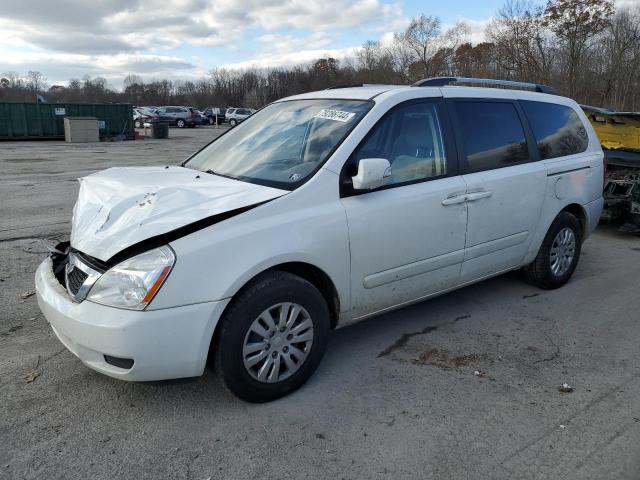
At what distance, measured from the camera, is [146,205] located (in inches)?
120

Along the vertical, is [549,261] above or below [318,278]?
below

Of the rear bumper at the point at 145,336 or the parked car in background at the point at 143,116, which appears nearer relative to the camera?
the rear bumper at the point at 145,336

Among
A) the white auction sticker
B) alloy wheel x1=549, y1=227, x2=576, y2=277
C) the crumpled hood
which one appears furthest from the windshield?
alloy wheel x1=549, y1=227, x2=576, y2=277

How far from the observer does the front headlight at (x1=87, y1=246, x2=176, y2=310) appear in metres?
2.60

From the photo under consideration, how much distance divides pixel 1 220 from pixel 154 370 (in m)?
6.24

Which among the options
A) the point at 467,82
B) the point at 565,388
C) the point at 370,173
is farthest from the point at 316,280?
the point at 467,82

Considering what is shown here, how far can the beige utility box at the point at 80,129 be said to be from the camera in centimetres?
2583

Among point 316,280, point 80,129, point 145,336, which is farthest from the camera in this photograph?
point 80,129

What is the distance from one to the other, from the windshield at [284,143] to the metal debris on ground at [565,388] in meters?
2.09

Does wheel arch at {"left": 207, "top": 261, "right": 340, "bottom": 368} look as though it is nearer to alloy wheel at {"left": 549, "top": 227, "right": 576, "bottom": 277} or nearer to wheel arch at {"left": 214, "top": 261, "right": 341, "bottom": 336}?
wheel arch at {"left": 214, "top": 261, "right": 341, "bottom": 336}

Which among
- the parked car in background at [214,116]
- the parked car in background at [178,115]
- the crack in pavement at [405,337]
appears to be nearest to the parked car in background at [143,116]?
the parked car in background at [178,115]

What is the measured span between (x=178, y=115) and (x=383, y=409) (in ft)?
147

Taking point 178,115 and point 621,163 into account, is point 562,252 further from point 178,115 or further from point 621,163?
point 178,115

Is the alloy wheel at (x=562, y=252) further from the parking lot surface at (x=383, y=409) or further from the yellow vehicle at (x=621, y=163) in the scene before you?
the yellow vehicle at (x=621, y=163)
